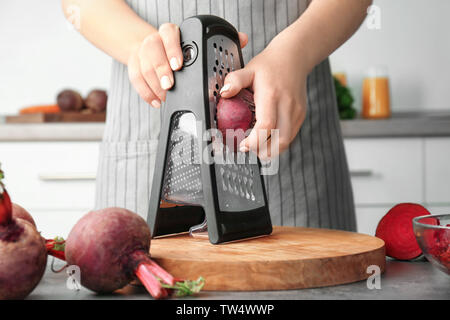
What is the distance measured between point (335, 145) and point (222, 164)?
52 centimetres

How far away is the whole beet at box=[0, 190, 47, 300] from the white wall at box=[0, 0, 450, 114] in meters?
2.26

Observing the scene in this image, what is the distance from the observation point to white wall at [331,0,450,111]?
2.72 meters

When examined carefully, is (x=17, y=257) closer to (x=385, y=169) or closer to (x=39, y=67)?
(x=385, y=169)

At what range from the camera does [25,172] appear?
84.5 inches

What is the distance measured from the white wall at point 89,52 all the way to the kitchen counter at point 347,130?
604 millimetres

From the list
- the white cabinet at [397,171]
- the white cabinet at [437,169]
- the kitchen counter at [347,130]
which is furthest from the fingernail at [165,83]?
the white cabinet at [437,169]

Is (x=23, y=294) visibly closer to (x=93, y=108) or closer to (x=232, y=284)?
(x=232, y=284)

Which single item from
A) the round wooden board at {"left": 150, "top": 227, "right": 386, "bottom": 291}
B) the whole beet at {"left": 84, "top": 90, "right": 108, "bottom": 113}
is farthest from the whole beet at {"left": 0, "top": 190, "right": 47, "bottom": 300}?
the whole beet at {"left": 84, "top": 90, "right": 108, "bottom": 113}

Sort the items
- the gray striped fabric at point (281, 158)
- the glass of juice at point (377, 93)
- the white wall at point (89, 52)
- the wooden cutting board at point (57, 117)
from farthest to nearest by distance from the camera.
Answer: the white wall at point (89, 52)
the glass of juice at point (377, 93)
the wooden cutting board at point (57, 117)
the gray striped fabric at point (281, 158)

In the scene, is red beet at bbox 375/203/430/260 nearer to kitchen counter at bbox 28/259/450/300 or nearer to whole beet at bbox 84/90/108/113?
kitchen counter at bbox 28/259/450/300

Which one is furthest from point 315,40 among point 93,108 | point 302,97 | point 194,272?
point 93,108

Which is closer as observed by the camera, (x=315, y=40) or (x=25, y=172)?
(x=315, y=40)

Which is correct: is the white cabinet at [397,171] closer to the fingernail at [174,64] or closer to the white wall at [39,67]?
the white wall at [39,67]

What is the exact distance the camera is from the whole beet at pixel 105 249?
1.77 ft
